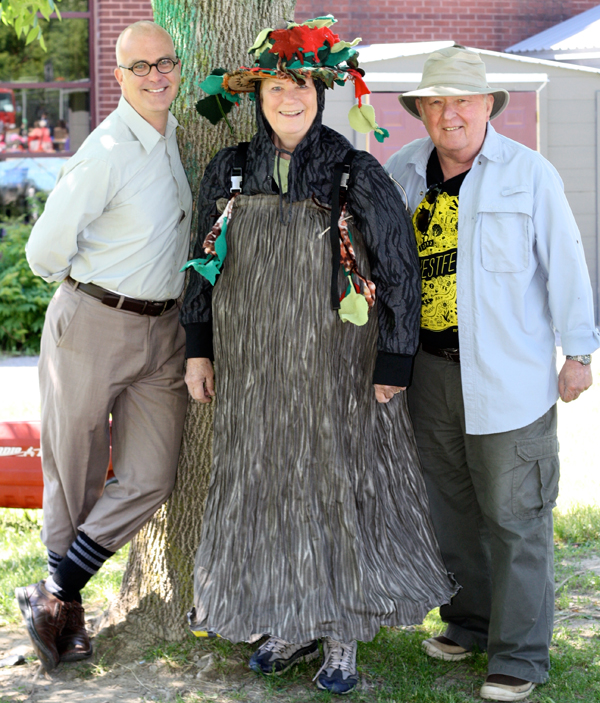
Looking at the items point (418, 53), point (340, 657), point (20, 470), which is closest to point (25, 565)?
point (20, 470)

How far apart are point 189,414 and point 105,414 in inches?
14.9

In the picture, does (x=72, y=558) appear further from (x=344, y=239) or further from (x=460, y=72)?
(x=460, y=72)

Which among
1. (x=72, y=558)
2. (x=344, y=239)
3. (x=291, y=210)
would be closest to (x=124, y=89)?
(x=291, y=210)

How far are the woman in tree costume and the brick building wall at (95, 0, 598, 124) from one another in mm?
7700

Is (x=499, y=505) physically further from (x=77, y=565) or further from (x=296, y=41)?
(x=296, y=41)

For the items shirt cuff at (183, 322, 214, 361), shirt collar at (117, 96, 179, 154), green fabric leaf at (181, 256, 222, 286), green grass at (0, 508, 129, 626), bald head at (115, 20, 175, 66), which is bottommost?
green grass at (0, 508, 129, 626)

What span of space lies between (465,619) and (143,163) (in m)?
2.07

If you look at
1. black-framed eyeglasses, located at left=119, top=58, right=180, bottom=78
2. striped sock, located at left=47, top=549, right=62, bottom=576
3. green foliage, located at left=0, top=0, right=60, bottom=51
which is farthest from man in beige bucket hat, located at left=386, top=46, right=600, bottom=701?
green foliage, located at left=0, top=0, right=60, bottom=51

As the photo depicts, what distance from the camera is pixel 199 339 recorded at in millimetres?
3037

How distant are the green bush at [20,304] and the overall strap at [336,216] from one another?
6.91 metres

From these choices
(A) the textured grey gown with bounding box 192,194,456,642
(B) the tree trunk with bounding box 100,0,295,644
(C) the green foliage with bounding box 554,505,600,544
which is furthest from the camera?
(C) the green foliage with bounding box 554,505,600,544

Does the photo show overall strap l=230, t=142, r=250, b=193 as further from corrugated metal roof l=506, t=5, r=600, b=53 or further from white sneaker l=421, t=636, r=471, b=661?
corrugated metal roof l=506, t=5, r=600, b=53

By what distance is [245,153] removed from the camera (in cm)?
301

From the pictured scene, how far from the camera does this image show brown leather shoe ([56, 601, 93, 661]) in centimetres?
327
